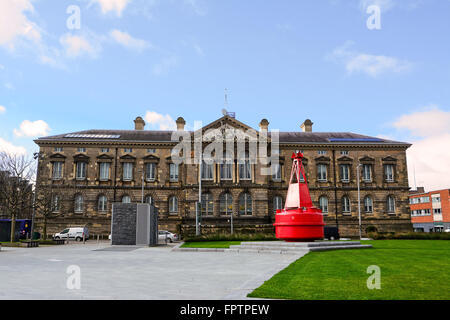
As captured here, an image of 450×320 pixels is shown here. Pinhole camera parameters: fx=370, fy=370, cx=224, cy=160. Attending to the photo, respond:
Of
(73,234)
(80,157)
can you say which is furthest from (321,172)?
(73,234)

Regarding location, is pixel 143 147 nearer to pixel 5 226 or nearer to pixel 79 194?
pixel 79 194

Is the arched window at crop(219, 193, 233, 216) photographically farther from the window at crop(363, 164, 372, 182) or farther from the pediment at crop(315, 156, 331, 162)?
the window at crop(363, 164, 372, 182)

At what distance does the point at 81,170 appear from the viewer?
50.7 m

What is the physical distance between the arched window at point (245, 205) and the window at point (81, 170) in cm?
2166

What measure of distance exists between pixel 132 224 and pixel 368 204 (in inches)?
1395

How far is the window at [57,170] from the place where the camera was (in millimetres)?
50406

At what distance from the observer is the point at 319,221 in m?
22.6

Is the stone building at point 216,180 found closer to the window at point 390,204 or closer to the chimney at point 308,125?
the window at point 390,204

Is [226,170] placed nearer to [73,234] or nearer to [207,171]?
[207,171]

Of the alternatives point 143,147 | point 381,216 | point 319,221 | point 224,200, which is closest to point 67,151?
point 143,147

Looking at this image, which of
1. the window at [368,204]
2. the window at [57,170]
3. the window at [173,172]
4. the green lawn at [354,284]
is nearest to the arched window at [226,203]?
the window at [173,172]

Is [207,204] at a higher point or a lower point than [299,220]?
higher

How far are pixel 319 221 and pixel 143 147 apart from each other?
3398 cm
